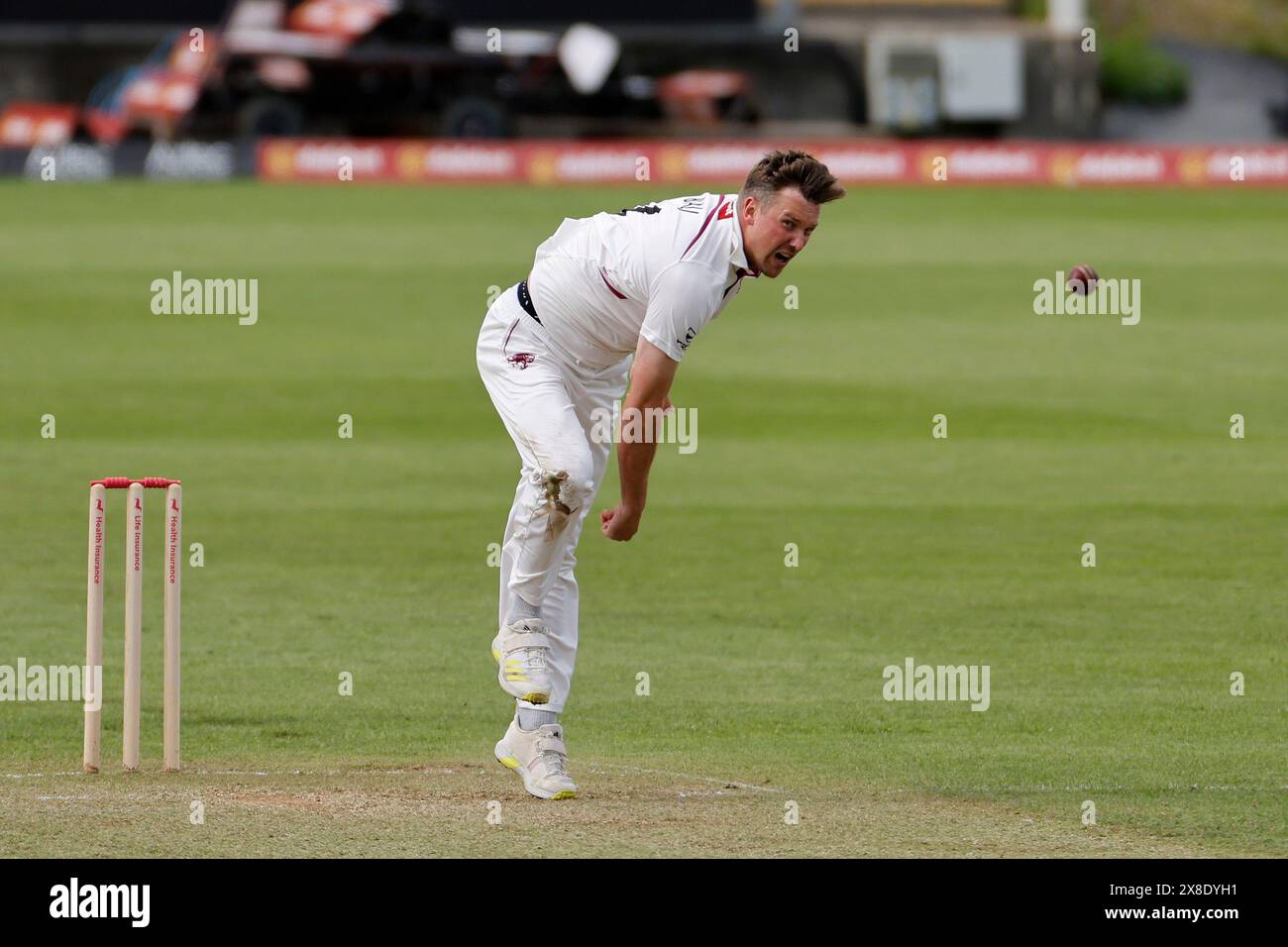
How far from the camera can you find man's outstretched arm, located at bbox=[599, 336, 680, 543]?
7.74 metres

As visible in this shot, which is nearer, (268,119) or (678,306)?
(678,306)

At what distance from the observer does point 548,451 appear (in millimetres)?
8023

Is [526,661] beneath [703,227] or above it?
beneath

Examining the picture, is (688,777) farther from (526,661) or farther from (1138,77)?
(1138,77)

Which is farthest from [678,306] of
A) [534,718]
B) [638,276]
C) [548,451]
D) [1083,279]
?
[534,718]

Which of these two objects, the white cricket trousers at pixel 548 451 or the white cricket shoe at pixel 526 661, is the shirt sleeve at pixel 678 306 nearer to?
the white cricket trousers at pixel 548 451

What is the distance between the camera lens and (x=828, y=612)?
12062 mm

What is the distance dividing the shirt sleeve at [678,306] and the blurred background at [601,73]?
100 ft

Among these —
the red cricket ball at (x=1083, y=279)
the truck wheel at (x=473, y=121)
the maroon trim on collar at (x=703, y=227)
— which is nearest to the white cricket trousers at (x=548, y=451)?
the maroon trim on collar at (x=703, y=227)

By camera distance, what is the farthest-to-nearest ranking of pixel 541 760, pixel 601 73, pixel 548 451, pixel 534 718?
pixel 601 73, pixel 534 718, pixel 541 760, pixel 548 451

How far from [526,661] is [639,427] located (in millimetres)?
1076

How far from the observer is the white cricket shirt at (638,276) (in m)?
7.77
